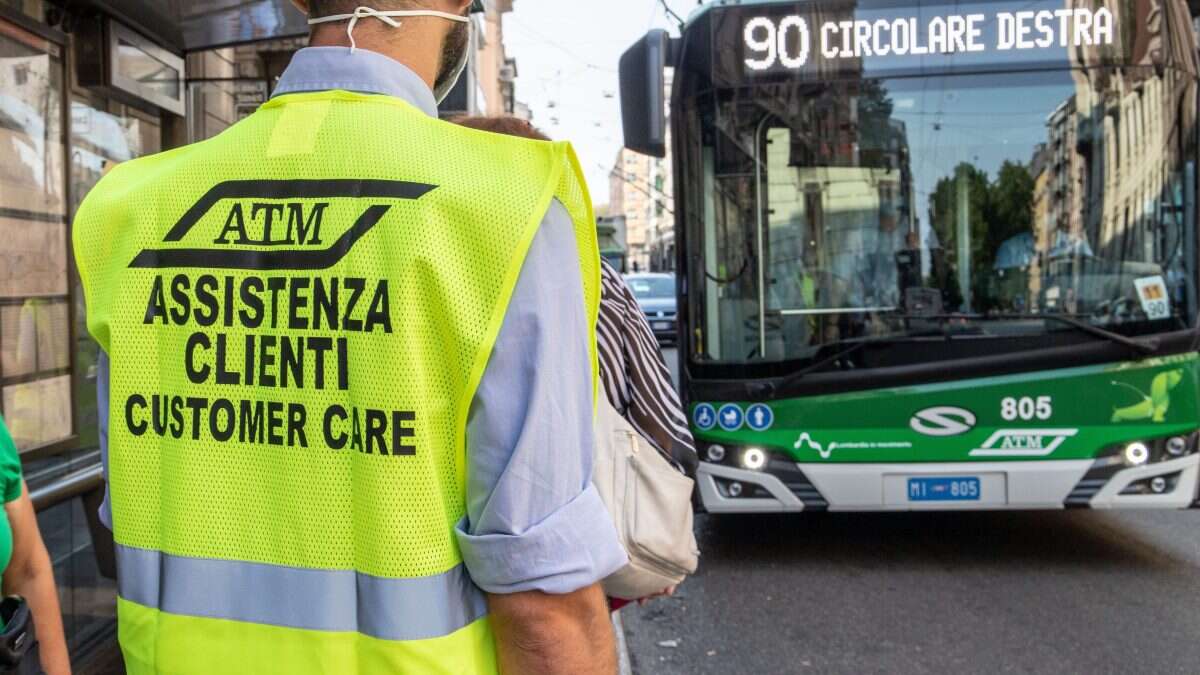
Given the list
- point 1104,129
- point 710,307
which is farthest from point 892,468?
point 1104,129

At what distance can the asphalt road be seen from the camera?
5078mm

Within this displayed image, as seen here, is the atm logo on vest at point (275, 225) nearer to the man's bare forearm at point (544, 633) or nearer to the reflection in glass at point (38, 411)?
the man's bare forearm at point (544, 633)

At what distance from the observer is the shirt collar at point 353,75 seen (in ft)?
5.02

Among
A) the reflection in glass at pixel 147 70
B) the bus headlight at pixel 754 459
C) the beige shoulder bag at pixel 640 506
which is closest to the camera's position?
the beige shoulder bag at pixel 640 506

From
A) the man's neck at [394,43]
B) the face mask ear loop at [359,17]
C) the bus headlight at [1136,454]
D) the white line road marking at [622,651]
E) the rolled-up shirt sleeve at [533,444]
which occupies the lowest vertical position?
the white line road marking at [622,651]

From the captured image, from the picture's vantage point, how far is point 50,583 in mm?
2172

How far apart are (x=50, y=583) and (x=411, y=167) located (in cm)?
128

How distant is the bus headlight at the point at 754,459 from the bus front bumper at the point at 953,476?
0.04 metres

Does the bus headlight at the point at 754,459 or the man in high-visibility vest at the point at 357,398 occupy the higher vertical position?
the man in high-visibility vest at the point at 357,398

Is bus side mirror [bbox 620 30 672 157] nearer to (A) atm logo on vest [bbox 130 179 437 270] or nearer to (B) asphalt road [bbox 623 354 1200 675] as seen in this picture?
(B) asphalt road [bbox 623 354 1200 675]

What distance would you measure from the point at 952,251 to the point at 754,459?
1.53 meters

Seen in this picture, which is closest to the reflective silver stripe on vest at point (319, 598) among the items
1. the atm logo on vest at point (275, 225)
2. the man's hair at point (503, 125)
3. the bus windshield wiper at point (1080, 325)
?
the atm logo on vest at point (275, 225)

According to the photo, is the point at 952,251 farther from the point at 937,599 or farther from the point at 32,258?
the point at 32,258

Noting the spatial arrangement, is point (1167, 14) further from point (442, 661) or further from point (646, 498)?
point (442, 661)
